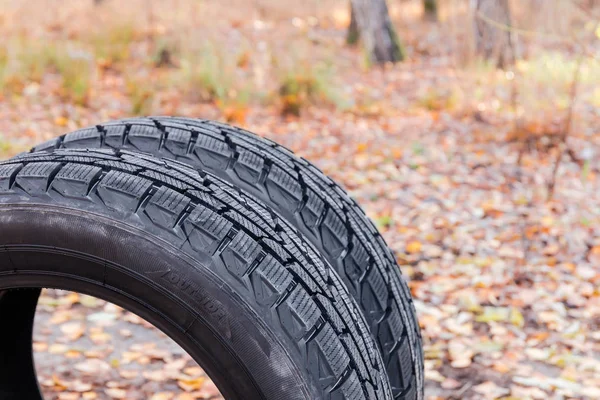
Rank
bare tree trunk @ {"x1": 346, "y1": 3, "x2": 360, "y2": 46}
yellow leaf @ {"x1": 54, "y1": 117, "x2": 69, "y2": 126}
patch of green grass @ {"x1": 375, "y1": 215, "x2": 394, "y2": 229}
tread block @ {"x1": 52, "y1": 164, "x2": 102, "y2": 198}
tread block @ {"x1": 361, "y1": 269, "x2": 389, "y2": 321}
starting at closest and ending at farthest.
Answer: tread block @ {"x1": 52, "y1": 164, "x2": 102, "y2": 198}
tread block @ {"x1": 361, "y1": 269, "x2": 389, "y2": 321}
patch of green grass @ {"x1": 375, "y1": 215, "x2": 394, "y2": 229}
yellow leaf @ {"x1": 54, "y1": 117, "x2": 69, "y2": 126}
bare tree trunk @ {"x1": 346, "y1": 3, "x2": 360, "y2": 46}

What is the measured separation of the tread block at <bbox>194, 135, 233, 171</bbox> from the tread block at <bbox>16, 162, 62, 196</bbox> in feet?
1.68

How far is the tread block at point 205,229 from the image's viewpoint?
163cm

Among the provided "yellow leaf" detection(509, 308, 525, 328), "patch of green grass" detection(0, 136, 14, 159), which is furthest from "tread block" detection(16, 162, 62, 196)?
"patch of green grass" detection(0, 136, 14, 159)

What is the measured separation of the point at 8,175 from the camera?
5.93ft

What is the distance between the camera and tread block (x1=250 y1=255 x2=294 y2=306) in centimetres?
161

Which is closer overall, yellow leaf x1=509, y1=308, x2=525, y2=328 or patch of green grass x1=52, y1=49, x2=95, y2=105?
yellow leaf x1=509, y1=308, x2=525, y2=328

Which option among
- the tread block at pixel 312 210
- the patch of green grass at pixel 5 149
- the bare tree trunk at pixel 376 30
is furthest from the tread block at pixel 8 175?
the bare tree trunk at pixel 376 30

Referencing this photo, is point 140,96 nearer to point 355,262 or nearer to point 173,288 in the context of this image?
point 355,262

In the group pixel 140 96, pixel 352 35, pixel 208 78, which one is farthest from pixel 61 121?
pixel 352 35

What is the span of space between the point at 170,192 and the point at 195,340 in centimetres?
40

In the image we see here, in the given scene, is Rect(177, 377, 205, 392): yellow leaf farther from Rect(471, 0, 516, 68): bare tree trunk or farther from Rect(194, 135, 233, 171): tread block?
Rect(471, 0, 516, 68): bare tree trunk

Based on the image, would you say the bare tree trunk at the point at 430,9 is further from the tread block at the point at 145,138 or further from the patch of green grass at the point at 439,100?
the tread block at the point at 145,138

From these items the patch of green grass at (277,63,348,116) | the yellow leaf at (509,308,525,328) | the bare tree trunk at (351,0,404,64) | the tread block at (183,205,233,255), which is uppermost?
the bare tree trunk at (351,0,404,64)

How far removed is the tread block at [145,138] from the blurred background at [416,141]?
126 centimetres
